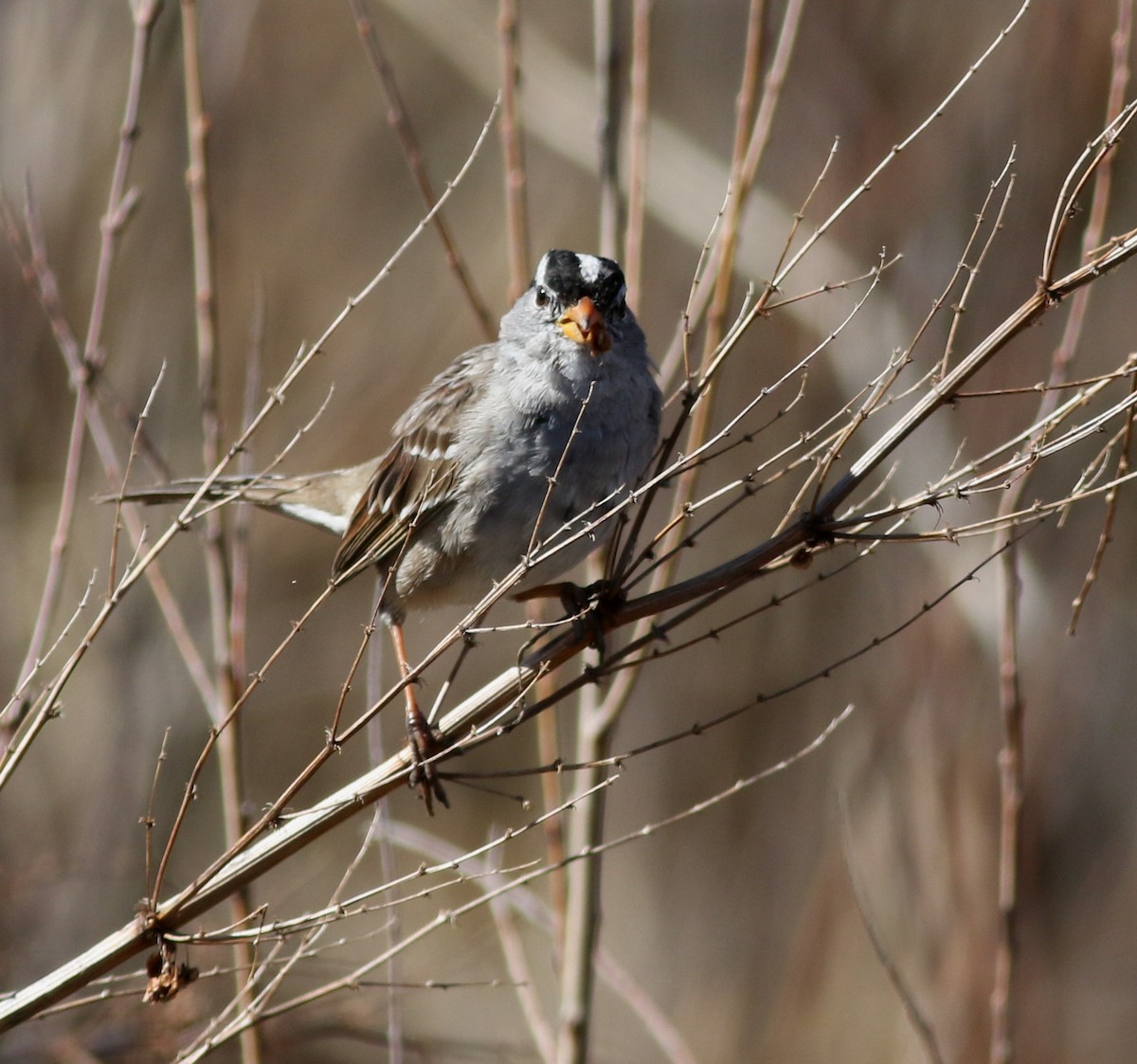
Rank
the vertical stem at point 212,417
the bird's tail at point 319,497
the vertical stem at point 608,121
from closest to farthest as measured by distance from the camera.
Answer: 1. the vertical stem at point 212,417
2. the vertical stem at point 608,121
3. the bird's tail at point 319,497

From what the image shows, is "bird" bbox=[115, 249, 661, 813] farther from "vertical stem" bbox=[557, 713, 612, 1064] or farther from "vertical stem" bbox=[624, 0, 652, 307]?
"vertical stem" bbox=[557, 713, 612, 1064]

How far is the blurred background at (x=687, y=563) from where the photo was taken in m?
4.40

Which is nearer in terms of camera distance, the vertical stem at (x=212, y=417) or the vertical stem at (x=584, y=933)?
the vertical stem at (x=212, y=417)

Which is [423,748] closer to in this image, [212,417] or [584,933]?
[584,933]

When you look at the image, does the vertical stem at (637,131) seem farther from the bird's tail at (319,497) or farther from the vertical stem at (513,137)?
the bird's tail at (319,497)

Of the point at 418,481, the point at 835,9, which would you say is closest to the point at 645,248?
the point at 835,9

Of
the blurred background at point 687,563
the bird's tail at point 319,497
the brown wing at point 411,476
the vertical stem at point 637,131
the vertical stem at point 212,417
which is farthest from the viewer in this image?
the blurred background at point 687,563

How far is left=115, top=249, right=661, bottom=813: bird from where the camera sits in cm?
303

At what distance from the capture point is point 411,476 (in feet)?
11.5

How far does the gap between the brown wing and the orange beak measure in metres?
0.39

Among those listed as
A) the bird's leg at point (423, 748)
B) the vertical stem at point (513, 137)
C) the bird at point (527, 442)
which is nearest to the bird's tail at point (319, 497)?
the bird at point (527, 442)

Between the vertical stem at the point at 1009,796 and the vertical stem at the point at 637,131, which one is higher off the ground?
the vertical stem at the point at 637,131

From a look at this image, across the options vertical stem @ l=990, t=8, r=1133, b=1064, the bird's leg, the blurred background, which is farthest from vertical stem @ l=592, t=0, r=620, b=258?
the blurred background

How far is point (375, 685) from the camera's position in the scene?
296cm
